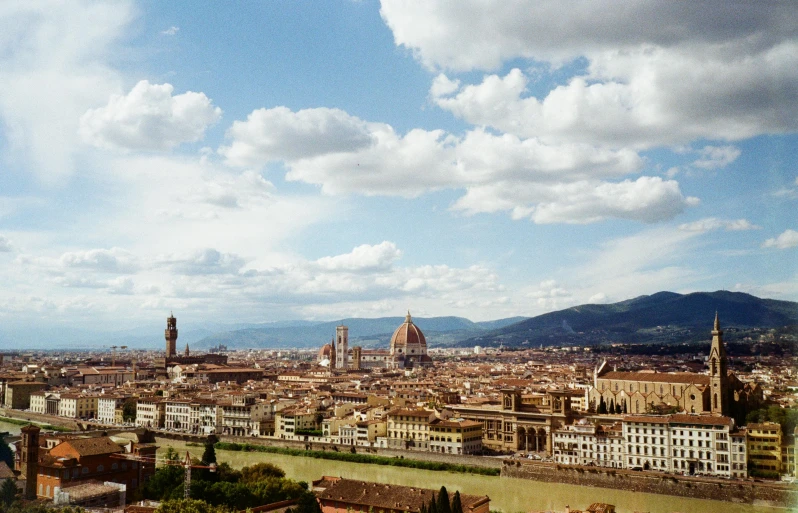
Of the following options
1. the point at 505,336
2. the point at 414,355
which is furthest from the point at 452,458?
the point at 505,336

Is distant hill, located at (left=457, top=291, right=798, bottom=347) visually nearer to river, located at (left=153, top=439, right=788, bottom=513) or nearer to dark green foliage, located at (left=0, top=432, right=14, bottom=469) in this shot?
river, located at (left=153, top=439, right=788, bottom=513)

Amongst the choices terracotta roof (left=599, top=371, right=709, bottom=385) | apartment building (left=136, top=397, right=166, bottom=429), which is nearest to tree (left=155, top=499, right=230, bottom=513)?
terracotta roof (left=599, top=371, right=709, bottom=385)

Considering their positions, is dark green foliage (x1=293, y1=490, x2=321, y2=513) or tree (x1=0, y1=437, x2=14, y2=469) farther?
tree (x1=0, y1=437, x2=14, y2=469)

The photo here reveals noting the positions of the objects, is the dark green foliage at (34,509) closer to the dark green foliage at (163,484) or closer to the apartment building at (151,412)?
the dark green foliage at (163,484)

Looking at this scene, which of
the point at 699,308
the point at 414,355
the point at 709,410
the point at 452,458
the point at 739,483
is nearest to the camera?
the point at 739,483

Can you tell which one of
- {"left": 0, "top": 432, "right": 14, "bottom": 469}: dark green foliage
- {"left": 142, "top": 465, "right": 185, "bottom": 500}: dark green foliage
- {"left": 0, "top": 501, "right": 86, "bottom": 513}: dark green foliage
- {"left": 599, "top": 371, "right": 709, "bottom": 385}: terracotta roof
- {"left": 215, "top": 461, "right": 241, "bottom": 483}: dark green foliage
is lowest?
{"left": 215, "top": 461, "right": 241, "bottom": 483}: dark green foliage

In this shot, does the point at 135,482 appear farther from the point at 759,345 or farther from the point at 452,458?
the point at 759,345

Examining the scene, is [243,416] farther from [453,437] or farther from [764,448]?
[764,448]
